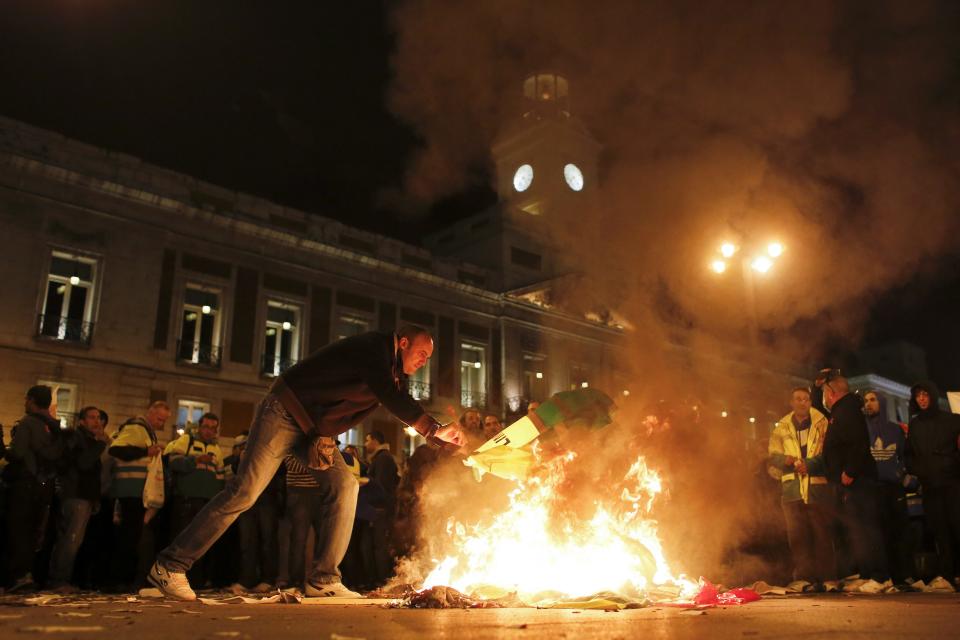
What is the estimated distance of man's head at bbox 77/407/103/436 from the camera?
7066mm

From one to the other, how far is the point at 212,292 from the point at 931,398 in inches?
842

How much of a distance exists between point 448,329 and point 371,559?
2177 centimetres

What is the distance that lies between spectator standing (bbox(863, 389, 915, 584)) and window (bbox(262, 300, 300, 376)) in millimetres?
20222

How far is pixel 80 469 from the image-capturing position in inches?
267

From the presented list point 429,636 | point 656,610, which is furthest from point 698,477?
point 429,636

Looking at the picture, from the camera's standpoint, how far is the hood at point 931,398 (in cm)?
717

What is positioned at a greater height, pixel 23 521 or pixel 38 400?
pixel 38 400

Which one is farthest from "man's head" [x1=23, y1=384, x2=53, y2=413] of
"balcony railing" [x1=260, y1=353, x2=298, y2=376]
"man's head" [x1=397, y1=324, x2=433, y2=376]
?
"balcony railing" [x1=260, y1=353, x2=298, y2=376]

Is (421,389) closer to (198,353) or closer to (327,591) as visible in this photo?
(198,353)

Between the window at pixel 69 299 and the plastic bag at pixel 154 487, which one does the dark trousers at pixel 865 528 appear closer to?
the plastic bag at pixel 154 487

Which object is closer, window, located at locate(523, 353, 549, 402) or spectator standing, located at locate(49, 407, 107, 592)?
spectator standing, located at locate(49, 407, 107, 592)

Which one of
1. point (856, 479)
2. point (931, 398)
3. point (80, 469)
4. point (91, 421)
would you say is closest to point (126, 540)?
point (80, 469)

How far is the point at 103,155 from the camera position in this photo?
71.4ft

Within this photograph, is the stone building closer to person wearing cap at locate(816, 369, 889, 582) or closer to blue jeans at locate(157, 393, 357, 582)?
person wearing cap at locate(816, 369, 889, 582)
